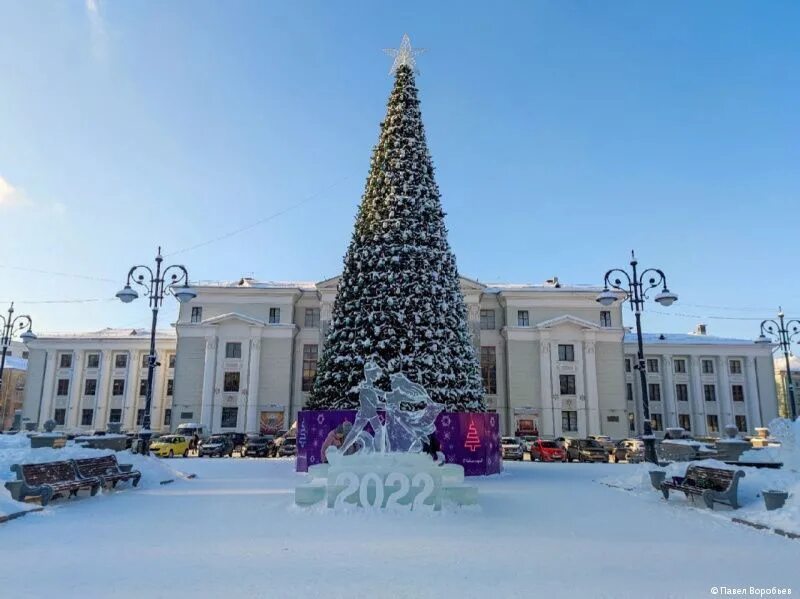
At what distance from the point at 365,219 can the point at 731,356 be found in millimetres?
47577

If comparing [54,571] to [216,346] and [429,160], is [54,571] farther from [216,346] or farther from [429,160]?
[216,346]

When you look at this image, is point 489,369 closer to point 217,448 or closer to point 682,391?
point 682,391

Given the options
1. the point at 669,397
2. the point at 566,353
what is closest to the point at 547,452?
the point at 566,353

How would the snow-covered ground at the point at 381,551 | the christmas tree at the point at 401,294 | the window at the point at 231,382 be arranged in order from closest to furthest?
1. the snow-covered ground at the point at 381,551
2. the christmas tree at the point at 401,294
3. the window at the point at 231,382

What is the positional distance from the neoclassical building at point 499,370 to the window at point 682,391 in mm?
118

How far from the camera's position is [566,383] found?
48406 millimetres

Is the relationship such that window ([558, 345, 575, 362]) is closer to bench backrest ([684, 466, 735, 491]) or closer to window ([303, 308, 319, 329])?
window ([303, 308, 319, 329])

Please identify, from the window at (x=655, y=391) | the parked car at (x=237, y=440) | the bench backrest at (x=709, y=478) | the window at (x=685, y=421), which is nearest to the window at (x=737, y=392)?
the window at (x=685, y=421)

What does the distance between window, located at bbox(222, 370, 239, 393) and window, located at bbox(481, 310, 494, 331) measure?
21.8m

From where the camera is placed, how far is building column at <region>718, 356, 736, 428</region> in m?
Result: 53.3

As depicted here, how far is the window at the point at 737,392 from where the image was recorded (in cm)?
5394

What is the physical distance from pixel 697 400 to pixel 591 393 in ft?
44.6

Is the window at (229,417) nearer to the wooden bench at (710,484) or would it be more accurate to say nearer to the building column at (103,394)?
the building column at (103,394)

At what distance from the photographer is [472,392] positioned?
20.3 m
